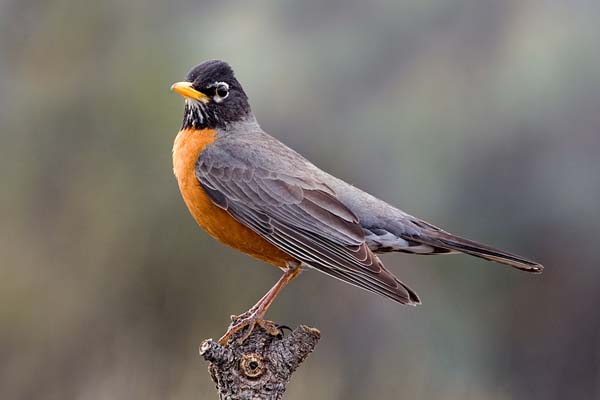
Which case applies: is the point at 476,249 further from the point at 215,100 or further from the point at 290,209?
the point at 215,100

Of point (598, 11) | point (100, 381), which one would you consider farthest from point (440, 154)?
point (100, 381)

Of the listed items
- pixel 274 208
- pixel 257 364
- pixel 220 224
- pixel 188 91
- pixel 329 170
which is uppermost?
pixel 329 170

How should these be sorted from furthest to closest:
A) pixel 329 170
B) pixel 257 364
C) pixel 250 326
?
pixel 329 170
pixel 250 326
pixel 257 364

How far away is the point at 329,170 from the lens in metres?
6.11

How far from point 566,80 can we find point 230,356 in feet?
13.7

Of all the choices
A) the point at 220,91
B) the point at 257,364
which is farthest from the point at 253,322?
the point at 220,91

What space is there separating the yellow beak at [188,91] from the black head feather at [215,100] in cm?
2

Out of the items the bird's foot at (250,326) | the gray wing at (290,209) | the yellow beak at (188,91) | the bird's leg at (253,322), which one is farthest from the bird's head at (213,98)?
the bird's foot at (250,326)

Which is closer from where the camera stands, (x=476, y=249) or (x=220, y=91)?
(x=476, y=249)

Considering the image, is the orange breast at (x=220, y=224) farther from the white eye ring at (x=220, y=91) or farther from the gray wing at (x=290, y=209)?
the white eye ring at (x=220, y=91)

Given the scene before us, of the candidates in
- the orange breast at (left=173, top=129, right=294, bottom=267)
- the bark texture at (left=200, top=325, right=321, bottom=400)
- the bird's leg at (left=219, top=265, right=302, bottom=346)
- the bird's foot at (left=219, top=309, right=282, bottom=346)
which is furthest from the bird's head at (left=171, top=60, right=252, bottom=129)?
the bark texture at (left=200, top=325, right=321, bottom=400)

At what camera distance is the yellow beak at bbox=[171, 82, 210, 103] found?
4.08 metres

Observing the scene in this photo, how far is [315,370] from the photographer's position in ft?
17.3

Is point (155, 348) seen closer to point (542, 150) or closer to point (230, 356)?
point (230, 356)
